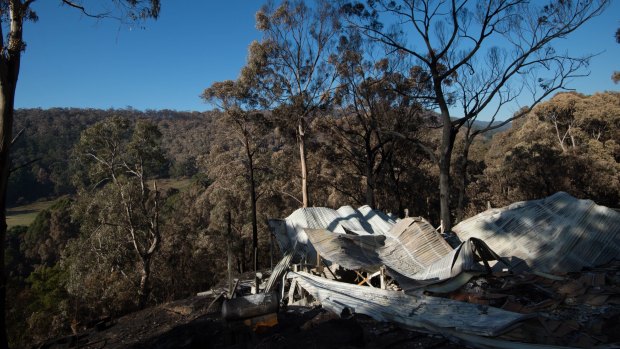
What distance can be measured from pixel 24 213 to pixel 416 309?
59015 millimetres

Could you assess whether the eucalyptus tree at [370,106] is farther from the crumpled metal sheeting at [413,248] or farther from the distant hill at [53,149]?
the distant hill at [53,149]

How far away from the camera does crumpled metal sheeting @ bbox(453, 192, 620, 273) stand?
7.52 metres

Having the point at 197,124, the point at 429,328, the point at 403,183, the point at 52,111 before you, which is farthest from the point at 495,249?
the point at 52,111

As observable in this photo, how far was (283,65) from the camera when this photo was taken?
711 inches

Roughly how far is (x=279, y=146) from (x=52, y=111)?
87522mm

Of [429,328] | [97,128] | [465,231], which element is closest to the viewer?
[429,328]

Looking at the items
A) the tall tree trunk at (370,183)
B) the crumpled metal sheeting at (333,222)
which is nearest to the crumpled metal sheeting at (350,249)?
the crumpled metal sheeting at (333,222)

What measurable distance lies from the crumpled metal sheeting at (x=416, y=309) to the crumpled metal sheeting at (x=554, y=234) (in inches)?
118

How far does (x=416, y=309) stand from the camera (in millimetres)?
5367

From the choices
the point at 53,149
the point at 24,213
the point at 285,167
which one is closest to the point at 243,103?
the point at 285,167

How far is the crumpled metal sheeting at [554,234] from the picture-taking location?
752cm

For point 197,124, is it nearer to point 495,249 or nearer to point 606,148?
point 606,148

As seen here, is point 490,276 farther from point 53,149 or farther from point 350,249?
point 53,149

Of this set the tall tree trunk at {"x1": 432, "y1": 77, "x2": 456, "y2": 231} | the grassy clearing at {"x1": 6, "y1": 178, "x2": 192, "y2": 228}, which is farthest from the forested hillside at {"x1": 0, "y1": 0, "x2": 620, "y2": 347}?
the grassy clearing at {"x1": 6, "y1": 178, "x2": 192, "y2": 228}
